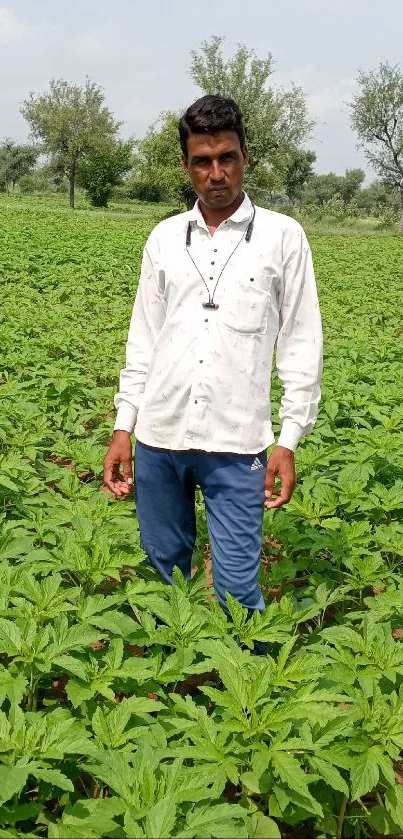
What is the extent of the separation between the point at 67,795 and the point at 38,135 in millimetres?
56178

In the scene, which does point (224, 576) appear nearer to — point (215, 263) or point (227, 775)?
point (227, 775)

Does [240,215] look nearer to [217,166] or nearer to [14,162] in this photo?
[217,166]

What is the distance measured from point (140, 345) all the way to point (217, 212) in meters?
0.61

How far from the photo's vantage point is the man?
2.53 m

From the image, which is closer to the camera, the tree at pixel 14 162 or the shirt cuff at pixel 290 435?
the shirt cuff at pixel 290 435

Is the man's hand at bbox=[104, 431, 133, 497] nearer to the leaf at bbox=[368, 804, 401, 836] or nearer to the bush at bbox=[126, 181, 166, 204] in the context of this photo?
the leaf at bbox=[368, 804, 401, 836]

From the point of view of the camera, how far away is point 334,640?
270 cm

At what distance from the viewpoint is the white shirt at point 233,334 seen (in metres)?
2.54

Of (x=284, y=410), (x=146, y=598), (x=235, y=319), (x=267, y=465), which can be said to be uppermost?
(x=235, y=319)

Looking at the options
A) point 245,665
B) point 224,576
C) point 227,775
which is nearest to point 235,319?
point 224,576

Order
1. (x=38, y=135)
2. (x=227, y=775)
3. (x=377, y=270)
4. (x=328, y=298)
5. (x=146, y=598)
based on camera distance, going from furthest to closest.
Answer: (x=38, y=135)
(x=377, y=270)
(x=328, y=298)
(x=146, y=598)
(x=227, y=775)

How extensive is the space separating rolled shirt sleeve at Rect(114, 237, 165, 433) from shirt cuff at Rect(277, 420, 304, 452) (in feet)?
2.01

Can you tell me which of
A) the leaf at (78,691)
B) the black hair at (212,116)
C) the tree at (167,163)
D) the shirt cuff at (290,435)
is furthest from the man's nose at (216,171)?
the tree at (167,163)

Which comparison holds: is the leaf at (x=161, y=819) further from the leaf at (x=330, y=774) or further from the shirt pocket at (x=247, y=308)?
the shirt pocket at (x=247, y=308)
